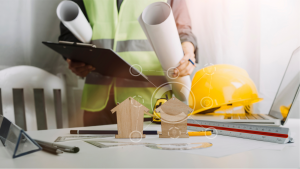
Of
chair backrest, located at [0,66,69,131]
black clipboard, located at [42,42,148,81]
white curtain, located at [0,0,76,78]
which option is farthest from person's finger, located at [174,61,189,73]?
white curtain, located at [0,0,76,78]

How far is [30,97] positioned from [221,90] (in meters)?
0.69

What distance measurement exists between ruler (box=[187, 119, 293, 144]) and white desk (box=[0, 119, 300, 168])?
0.10 feet

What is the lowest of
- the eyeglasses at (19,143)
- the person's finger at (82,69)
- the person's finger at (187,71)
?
the eyeglasses at (19,143)

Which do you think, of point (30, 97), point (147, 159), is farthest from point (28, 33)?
point (147, 159)

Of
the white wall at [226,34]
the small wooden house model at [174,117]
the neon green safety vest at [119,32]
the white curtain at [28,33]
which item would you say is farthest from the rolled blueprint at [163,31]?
the white curtain at [28,33]

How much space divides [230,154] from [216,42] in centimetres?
63

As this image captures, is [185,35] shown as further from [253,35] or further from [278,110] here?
[278,110]

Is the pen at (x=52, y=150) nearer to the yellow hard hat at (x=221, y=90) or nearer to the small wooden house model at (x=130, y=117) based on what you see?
the small wooden house model at (x=130, y=117)

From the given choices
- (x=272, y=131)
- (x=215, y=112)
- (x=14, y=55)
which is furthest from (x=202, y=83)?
(x=14, y=55)

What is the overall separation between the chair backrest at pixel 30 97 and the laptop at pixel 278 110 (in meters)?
0.62

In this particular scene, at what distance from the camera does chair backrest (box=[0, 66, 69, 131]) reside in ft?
2.30

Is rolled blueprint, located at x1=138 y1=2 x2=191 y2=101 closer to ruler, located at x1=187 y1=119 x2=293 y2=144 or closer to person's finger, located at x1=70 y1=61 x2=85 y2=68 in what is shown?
ruler, located at x1=187 y1=119 x2=293 y2=144

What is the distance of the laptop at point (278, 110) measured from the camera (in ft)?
1.26

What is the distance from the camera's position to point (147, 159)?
246 mm
